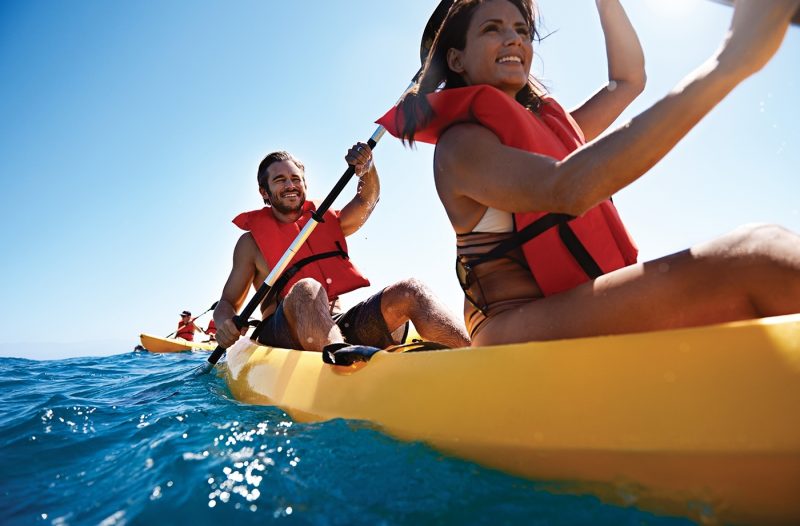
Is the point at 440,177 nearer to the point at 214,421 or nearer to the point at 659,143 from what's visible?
the point at 659,143

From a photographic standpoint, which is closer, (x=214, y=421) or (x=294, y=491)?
(x=294, y=491)

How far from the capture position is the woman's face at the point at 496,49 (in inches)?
72.4

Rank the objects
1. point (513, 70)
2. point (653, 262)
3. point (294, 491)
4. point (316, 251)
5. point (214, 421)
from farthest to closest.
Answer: point (316, 251), point (214, 421), point (513, 70), point (294, 491), point (653, 262)

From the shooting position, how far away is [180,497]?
4.82 feet

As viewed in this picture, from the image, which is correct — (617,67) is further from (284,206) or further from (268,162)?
(268,162)

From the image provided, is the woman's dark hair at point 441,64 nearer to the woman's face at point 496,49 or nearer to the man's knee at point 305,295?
the woman's face at point 496,49

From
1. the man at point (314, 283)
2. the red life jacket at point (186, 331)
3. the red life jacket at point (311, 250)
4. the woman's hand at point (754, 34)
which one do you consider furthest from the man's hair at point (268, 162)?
the red life jacket at point (186, 331)

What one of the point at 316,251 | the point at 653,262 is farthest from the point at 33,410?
the point at 653,262

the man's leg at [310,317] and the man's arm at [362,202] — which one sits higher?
the man's arm at [362,202]

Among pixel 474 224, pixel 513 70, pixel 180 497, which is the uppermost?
pixel 513 70

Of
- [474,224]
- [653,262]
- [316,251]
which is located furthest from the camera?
[316,251]

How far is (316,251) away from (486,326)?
2700 millimetres

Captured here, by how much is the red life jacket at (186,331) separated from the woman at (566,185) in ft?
47.8

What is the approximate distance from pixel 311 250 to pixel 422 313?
1677 mm
